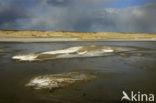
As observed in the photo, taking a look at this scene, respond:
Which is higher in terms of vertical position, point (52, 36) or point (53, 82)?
point (52, 36)

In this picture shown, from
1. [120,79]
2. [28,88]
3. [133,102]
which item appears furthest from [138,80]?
[28,88]

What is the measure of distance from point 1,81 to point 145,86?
737cm

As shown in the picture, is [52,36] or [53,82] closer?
[53,82]

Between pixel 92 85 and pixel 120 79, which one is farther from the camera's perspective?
pixel 120 79

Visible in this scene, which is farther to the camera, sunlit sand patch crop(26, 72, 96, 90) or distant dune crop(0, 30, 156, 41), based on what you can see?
distant dune crop(0, 30, 156, 41)

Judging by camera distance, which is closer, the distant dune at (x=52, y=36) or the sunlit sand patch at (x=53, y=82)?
the sunlit sand patch at (x=53, y=82)

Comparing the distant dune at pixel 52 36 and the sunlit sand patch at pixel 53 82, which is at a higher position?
the distant dune at pixel 52 36

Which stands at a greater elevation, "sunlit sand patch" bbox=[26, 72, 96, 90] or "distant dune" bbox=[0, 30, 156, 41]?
"distant dune" bbox=[0, 30, 156, 41]

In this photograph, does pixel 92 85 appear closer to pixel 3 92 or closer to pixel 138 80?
pixel 138 80

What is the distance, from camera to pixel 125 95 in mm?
6773

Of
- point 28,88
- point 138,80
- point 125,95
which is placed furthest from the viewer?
point 138,80

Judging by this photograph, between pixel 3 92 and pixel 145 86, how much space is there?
631 centimetres

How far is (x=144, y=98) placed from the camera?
6453 millimetres

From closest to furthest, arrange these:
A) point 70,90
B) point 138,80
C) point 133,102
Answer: point 133,102, point 70,90, point 138,80
